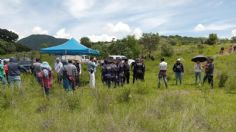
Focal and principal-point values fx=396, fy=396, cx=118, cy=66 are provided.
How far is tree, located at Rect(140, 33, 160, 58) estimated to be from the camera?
2729 inches

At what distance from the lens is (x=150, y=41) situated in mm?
69812

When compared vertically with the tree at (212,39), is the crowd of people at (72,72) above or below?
below

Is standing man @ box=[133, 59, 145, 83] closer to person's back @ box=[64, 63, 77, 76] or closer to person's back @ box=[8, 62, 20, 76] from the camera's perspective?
person's back @ box=[64, 63, 77, 76]

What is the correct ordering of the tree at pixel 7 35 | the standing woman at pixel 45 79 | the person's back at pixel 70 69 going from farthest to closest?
the tree at pixel 7 35 < the person's back at pixel 70 69 < the standing woman at pixel 45 79

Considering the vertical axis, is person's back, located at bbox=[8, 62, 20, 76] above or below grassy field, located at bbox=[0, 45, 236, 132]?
above

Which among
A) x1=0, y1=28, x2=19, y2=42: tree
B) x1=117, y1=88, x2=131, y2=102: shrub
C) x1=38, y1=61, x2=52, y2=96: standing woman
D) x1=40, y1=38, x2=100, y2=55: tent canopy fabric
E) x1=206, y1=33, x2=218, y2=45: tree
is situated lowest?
x1=117, y1=88, x2=131, y2=102: shrub

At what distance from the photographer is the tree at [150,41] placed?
6931 centimetres

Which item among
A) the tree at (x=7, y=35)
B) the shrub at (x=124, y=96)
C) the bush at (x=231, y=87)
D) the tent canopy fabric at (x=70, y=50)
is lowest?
the bush at (x=231, y=87)

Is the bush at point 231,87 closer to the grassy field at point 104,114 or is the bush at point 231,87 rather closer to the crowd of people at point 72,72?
the crowd of people at point 72,72

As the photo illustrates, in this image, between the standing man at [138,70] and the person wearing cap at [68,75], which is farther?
the standing man at [138,70]

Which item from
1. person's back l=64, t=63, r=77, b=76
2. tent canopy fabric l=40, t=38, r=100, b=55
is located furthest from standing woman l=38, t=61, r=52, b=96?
tent canopy fabric l=40, t=38, r=100, b=55

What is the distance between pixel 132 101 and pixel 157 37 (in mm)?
58639

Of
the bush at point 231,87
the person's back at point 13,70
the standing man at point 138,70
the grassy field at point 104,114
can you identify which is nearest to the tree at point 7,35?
the standing man at point 138,70

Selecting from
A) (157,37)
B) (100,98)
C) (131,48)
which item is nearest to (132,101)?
(100,98)
